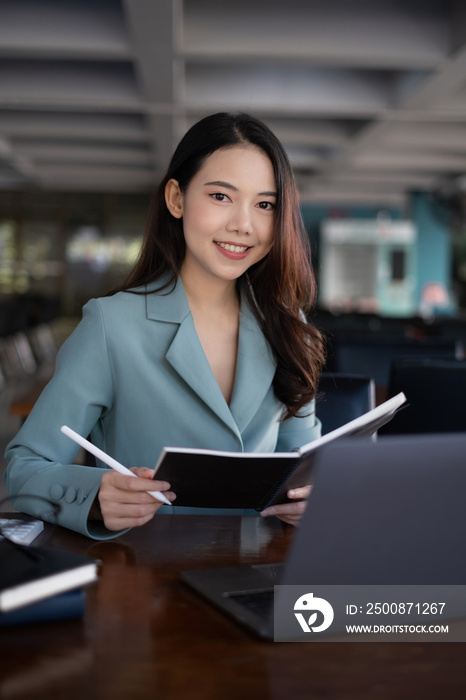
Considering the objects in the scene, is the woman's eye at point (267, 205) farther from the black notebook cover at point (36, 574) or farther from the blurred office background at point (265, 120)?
the black notebook cover at point (36, 574)

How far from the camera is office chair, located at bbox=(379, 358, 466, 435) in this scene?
2.69m

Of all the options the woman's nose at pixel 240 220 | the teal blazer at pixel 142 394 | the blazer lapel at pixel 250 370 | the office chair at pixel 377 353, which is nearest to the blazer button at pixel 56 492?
the teal blazer at pixel 142 394

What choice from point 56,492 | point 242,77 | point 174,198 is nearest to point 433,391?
point 174,198

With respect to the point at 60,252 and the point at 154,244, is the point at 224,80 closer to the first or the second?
the point at 154,244

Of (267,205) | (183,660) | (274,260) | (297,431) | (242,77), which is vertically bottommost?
(183,660)

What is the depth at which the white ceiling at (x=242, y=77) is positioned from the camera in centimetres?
532

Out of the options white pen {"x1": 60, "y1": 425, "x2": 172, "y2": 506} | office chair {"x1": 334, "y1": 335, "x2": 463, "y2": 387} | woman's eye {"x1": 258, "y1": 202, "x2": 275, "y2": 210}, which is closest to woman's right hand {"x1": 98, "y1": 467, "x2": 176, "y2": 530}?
white pen {"x1": 60, "y1": 425, "x2": 172, "y2": 506}

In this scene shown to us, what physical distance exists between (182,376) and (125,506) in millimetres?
395

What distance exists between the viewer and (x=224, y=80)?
7.03 m

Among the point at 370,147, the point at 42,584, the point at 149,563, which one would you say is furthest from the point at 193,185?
the point at 370,147

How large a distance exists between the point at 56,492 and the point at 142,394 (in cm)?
31

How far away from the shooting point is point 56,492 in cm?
125

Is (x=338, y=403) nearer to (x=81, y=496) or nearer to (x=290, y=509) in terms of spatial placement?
(x=290, y=509)

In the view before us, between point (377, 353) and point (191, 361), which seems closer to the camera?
point (191, 361)
